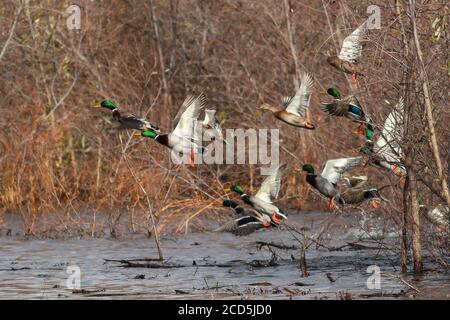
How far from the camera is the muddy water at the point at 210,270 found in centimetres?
1086

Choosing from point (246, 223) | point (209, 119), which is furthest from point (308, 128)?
point (209, 119)

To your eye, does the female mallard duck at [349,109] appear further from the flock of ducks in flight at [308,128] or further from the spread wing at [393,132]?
the spread wing at [393,132]

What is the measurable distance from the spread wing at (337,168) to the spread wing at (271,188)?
25.8 inches

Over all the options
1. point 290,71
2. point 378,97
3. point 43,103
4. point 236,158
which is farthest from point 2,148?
point 378,97

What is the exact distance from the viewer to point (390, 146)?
1071 centimetres

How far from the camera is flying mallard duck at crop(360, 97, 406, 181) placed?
10789 millimetres

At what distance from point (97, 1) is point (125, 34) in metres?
0.82

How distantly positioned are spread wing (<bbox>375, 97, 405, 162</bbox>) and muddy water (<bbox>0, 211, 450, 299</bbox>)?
97 cm

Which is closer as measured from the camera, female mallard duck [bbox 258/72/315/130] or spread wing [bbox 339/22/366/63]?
spread wing [bbox 339/22/366/63]

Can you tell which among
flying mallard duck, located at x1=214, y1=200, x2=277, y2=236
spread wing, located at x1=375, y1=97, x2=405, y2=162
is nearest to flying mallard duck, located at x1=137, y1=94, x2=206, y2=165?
flying mallard duck, located at x1=214, y1=200, x2=277, y2=236

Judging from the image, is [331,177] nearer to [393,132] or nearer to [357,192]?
[357,192]

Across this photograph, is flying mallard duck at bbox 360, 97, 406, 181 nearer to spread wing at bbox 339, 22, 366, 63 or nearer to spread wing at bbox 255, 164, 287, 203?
spread wing at bbox 339, 22, 366, 63

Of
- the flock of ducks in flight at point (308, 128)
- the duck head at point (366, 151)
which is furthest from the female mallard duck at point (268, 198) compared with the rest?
the duck head at point (366, 151)

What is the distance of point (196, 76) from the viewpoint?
64.8 ft
